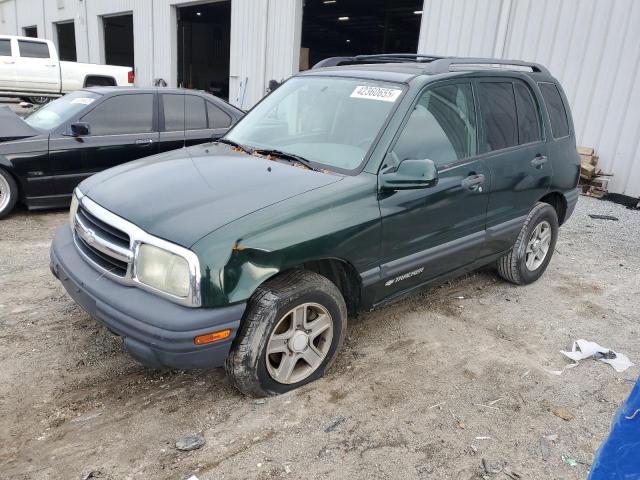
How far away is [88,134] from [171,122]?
1.03m

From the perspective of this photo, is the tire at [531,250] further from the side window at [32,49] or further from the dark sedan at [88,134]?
the side window at [32,49]

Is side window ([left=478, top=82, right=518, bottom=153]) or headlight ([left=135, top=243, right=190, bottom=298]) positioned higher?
side window ([left=478, top=82, right=518, bottom=153])

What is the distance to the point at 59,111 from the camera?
20.3 feet

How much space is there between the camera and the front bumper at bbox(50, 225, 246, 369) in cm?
236

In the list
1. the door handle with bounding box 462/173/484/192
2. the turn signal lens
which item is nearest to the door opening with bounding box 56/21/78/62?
the door handle with bounding box 462/173/484/192

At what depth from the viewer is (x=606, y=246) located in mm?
6105

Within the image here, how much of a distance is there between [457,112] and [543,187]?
4.35ft

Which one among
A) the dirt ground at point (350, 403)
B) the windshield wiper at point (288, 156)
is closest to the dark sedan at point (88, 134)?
the dirt ground at point (350, 403)

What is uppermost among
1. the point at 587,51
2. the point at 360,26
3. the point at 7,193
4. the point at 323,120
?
the point at 360,26

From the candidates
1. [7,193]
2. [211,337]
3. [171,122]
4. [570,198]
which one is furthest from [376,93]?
[7,193]

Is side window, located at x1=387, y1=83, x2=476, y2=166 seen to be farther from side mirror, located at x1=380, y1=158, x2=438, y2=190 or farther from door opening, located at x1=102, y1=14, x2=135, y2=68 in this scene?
door opening, located at x1=102, y1=14, x2=135, y2=68

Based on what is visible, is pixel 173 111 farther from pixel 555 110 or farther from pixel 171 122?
pixel 555 110

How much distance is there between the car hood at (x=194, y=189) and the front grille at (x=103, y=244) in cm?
10

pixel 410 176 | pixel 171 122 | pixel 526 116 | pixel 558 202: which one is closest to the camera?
pixel 410 176
